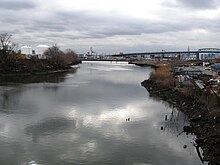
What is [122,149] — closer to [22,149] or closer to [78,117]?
[22,149]

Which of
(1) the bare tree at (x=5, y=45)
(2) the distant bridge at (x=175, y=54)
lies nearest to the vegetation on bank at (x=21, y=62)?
(1) the bare tree at (x=5, y=45)

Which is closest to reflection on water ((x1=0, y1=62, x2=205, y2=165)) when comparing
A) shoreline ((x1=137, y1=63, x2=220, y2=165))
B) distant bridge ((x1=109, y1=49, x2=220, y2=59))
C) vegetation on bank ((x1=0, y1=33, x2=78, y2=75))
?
shoreline ((x1=137, y1=63, x2=220, y2=165))

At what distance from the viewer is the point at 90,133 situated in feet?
27.3

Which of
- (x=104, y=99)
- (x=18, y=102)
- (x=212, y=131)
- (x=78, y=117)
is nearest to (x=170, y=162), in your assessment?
(x=212, y=131)

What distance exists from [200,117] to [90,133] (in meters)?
3.65

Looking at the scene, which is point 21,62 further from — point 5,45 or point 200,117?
point 200,117

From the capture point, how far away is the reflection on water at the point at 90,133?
671 centimetres

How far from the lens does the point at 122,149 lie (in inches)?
284

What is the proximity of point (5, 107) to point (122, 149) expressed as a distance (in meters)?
6.48

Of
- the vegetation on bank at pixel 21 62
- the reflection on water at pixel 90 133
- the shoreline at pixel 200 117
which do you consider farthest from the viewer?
the vegetation on bank at pixel 21 62

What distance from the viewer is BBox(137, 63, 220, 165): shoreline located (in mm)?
7044

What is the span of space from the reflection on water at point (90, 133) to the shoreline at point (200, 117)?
1.05 feet

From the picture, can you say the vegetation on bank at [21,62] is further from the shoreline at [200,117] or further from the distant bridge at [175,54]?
the distant bridge at [175,54]

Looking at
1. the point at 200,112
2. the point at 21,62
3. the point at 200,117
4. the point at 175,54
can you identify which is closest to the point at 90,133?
the point at 200,117
